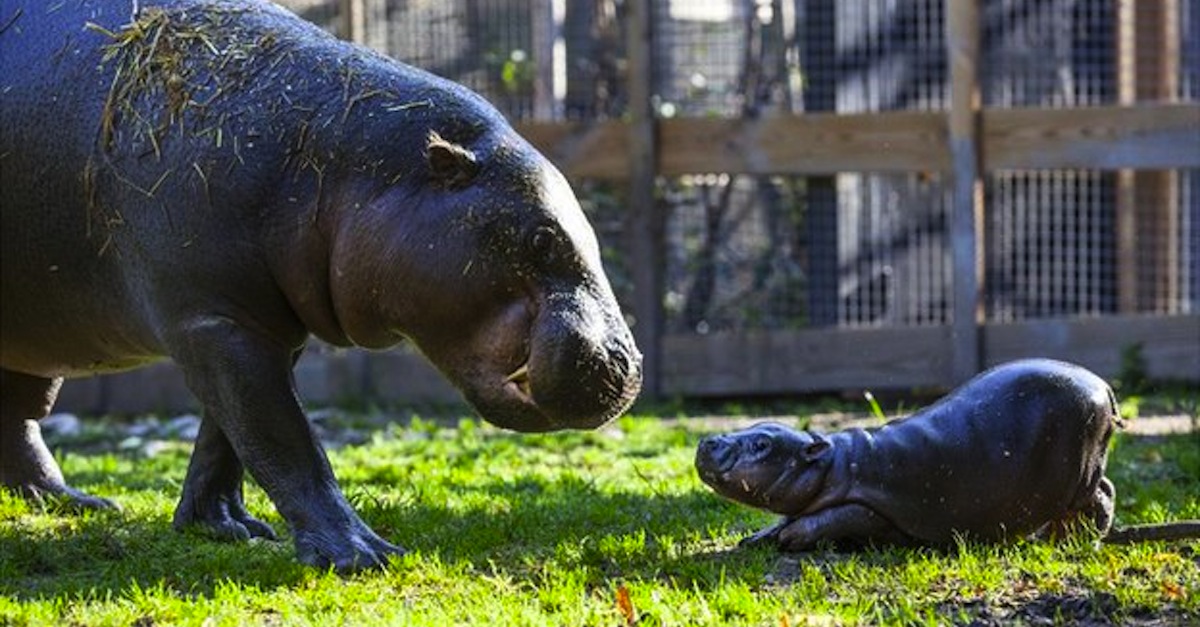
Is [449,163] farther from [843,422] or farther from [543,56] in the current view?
[543,56]

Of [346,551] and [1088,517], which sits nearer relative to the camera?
[346,551]

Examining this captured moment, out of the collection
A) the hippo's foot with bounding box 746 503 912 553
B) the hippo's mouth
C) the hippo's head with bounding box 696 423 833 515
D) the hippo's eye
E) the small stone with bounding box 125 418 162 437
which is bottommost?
the small stone with bounding box 125 418 162 437

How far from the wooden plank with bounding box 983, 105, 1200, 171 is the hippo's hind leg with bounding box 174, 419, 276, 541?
5236 mm

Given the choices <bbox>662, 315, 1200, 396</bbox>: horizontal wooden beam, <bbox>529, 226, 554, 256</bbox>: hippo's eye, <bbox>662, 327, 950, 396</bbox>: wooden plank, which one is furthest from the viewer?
<bbox>662, 327, 950, 396</bbox>: wooden plank

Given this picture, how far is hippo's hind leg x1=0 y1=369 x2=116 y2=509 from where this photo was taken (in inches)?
288

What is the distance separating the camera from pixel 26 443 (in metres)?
7.35

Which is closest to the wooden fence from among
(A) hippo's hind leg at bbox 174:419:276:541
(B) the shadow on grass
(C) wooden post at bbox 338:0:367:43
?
(C) wooden post at bbox 338:0:367:43

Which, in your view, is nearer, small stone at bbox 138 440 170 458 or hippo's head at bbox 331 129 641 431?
hippo's head at bbox 331 129 641 431

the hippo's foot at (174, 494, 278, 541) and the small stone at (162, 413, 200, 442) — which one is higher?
the hippo's foot at (174, 494, 278, 541)

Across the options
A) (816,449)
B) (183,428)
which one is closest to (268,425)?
(816,449)

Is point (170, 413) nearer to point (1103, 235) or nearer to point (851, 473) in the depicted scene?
point (1103, 235)

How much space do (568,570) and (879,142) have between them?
564 cm

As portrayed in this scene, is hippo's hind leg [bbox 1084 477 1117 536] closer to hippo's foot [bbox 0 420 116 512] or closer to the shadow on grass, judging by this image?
the shadow on grass

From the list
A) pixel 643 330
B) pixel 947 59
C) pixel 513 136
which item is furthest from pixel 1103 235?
pixel 513 136
